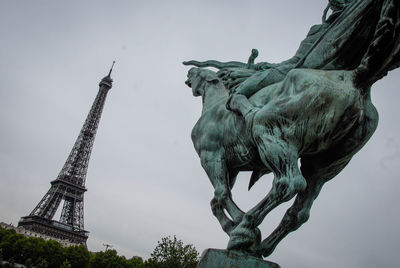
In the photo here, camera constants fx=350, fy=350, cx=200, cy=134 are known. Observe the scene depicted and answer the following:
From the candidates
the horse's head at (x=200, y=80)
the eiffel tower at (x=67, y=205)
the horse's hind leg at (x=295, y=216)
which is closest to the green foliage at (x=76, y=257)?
the eiffel tower at (x=67, y=205)

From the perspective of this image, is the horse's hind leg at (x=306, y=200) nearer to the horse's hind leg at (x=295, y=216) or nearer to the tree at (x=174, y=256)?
the horse's hind leg at (x=295, y=216)

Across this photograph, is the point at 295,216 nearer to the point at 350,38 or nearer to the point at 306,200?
the point at 306,200

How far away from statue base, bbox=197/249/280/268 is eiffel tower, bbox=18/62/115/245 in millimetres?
61500

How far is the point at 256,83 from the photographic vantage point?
4.39 metres

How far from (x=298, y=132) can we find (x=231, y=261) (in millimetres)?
1458

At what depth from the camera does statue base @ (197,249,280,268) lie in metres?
3.48

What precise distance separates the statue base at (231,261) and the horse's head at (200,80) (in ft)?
8.87

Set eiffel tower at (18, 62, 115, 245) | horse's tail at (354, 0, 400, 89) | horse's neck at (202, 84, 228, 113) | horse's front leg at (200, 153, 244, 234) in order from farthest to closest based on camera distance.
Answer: eiffel tower at (18, 62, 115, 245) < horse's neck at (202, 84, 228, 113) < horse's front leg at (200, 153, 244, 234) < horse's tail at (354, 0, 400, 89)

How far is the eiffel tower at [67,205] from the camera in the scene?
59781mm

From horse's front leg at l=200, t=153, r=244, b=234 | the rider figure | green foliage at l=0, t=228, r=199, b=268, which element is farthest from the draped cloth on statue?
green foliage at l=0, t=228, r=199, b=268

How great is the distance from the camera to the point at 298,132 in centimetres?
352

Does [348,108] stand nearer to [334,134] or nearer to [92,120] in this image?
[334,134]

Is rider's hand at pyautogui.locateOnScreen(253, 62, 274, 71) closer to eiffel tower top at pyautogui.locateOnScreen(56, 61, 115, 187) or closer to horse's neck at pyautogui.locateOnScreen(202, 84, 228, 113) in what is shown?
horse's neck at pyautogui.locateOnScreen(202, 84, 228, 113)

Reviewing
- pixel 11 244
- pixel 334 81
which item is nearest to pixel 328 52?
pixel 334 81
